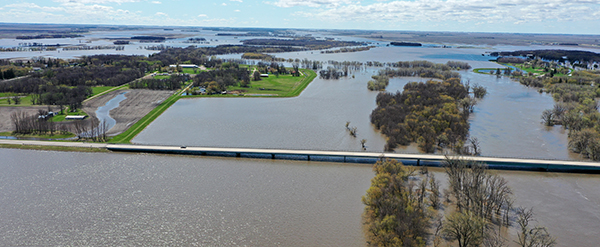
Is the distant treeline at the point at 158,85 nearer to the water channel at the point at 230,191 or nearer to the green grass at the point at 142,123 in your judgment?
the green grass at the point at 142,123

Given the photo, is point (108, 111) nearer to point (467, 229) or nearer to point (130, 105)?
point (130, 105)

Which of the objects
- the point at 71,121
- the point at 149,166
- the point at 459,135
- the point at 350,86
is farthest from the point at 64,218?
the point at 350,86

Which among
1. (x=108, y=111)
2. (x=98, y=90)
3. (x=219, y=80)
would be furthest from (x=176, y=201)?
(x=98, y=90)

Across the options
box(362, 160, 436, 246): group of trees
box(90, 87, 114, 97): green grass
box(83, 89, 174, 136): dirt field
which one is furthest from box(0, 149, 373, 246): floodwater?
box(90, 87, 114, 97): green grass

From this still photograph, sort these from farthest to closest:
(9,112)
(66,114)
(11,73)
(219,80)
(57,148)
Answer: (11,73) < (219,80) < (9,112) < (66,114) < (57,148)

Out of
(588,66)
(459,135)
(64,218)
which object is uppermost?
(588,66)

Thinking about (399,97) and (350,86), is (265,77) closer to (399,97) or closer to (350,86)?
(350,86)

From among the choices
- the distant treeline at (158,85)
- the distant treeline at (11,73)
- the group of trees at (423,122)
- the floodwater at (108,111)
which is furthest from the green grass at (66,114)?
the group of trees at (423,122)

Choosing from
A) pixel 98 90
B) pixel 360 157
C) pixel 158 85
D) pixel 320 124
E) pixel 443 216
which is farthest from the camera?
pixel 158 85
